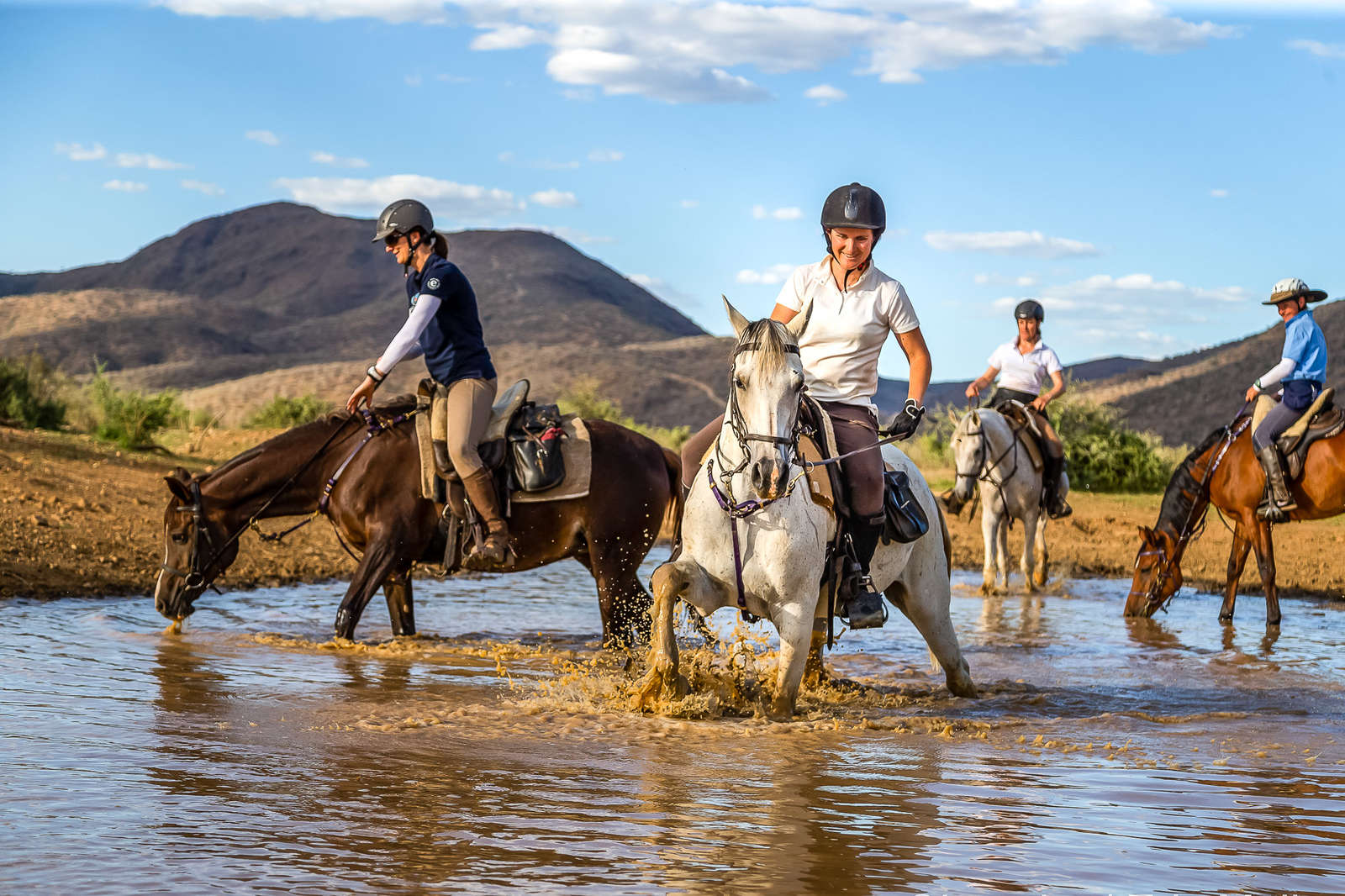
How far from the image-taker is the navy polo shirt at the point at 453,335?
8.67 metres

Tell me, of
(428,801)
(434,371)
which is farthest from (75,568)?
(428,801)

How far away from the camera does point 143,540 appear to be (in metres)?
12.5

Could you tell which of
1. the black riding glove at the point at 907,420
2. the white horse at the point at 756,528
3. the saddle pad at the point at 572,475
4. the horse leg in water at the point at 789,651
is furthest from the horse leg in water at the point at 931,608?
the saddle pad at the point at 572,475

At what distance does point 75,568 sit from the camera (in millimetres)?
11156

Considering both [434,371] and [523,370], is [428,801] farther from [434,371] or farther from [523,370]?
[523,370]

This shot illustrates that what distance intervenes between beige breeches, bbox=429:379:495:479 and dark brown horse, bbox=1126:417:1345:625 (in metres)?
6.82

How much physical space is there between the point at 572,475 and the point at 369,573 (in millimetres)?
1560

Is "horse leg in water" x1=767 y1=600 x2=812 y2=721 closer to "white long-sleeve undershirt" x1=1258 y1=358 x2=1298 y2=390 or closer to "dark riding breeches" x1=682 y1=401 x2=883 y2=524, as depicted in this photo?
"dark riding breeches" x1=682 y1=401 x2=883 y2=524

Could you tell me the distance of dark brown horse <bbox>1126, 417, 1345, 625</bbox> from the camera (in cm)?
1227

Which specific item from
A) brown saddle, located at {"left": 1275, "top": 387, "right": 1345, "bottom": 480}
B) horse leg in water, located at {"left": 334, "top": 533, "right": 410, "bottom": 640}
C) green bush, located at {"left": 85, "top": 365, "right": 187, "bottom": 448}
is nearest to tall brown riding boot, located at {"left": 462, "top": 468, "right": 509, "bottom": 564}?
horse leg in water, located at {"left": 334, "top": 533, "right": 410, "bottom": 640}

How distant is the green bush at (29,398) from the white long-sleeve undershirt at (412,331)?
535 inches

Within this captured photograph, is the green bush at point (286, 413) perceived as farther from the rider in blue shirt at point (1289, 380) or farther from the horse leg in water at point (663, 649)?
the horse leg in water at point (663, 649)

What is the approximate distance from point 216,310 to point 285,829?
68.9 metres

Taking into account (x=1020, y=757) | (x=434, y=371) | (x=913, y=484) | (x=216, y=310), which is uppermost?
(x=216, y=310)
